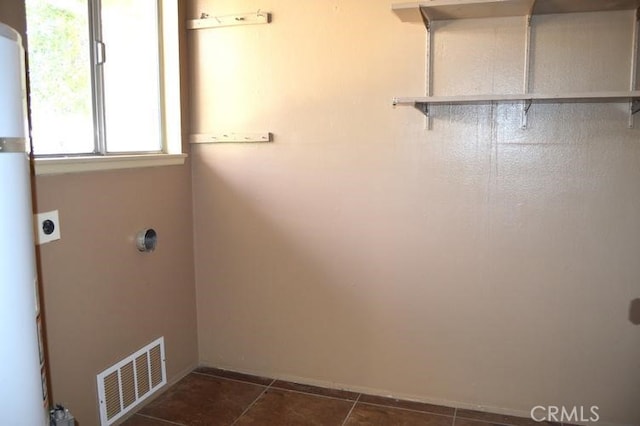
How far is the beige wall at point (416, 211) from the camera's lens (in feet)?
7.65

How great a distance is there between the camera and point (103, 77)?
237 centimetres

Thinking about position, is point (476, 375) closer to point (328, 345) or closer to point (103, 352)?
point (328, 345)

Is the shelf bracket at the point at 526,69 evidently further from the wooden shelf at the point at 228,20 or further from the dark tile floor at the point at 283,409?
the dark tile floor at the point at 283,409

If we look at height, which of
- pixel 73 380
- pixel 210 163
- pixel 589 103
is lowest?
pixel 73 380

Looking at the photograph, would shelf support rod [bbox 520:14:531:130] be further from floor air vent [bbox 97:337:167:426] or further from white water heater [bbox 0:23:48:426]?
floor air vent [bbox 97:337:167:426]

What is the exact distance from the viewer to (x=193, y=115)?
2873 millimetres

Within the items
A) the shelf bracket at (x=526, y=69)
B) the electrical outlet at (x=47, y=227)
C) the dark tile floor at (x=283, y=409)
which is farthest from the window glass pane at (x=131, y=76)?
the shelf bracket at (x=526, y=69)

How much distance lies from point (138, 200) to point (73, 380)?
0.82 metres

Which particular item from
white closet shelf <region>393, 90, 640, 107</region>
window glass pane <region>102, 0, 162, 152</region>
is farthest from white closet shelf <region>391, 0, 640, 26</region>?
window glass pane <region>102, 0, 162, 152</region>

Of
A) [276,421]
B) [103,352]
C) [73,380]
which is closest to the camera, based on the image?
[73,380]

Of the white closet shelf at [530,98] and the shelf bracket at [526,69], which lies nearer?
the white closet shelf at [530,98]

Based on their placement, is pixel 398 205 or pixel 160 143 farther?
pixel 160 143

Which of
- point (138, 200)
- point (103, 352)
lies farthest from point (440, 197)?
point (103, 352)

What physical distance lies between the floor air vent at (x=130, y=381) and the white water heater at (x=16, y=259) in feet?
3.18
